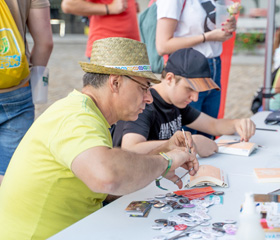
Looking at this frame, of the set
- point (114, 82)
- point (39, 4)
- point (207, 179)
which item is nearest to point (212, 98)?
point (39, 4)

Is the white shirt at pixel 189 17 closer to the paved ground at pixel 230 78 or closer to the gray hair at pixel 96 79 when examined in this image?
the gray hair at pixel 96 79

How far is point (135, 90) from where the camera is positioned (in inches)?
68.6

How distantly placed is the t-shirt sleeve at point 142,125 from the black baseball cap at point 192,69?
0.28 meters

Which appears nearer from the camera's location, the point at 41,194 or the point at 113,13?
the point at 41,194

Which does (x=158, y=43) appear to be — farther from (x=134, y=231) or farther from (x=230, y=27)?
(x=134, y=231)

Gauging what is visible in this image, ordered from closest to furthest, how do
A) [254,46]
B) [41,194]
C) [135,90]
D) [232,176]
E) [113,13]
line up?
1. [41,194]
2. [135,90]
3. [232,176]
4. [113,13]
5. [254,46]

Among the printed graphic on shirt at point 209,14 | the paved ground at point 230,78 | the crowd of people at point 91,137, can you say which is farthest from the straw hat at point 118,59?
the paved ground at point 230,78

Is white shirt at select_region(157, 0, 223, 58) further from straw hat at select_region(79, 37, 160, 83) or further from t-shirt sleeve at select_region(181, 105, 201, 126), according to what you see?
straw hat at select_region(79, 37, 160, 83)

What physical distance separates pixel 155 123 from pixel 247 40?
10.8 meters

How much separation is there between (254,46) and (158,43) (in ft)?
34.3

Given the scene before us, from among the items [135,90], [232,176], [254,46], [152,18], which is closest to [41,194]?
[135,90]

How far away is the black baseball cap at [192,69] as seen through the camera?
2.59 meters

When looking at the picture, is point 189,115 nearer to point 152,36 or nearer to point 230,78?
point 152,36

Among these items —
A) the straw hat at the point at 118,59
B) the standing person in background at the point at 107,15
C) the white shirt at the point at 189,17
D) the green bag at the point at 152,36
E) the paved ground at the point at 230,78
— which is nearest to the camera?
the straw hat at the point at 118,59
